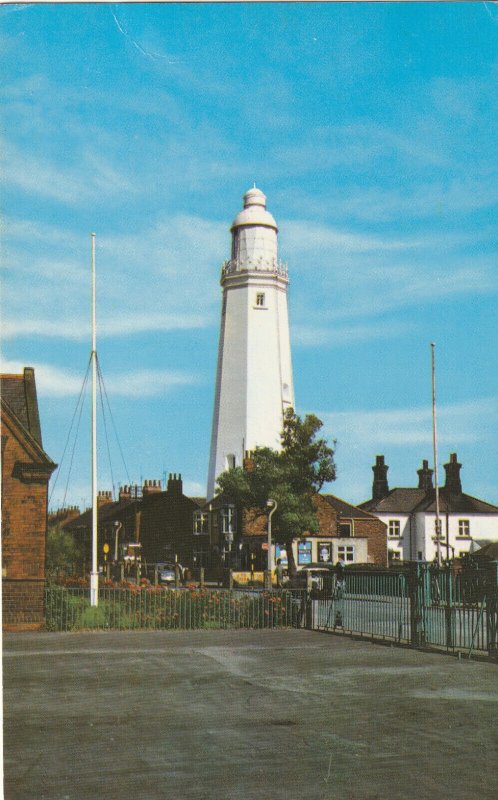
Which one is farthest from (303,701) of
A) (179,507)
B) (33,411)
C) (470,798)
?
(179,507)

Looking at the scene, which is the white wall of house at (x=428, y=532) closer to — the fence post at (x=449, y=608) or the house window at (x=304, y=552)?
the house window at (x=304, y=552)

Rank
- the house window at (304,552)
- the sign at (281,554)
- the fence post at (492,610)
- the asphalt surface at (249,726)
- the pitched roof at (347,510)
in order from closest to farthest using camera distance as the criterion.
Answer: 1. the asphalt surface at (249,726)
2. the fence post at (492,610)
3. the sign at (281,554)
4. the house window at (304,552)
5. the pitched roof at (347,510)

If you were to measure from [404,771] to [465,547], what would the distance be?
231ft

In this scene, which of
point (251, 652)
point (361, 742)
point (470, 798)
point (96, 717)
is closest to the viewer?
point (470, 798)

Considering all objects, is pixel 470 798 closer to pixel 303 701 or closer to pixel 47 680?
pixel 303 701

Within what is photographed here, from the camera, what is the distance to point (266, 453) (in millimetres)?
53844

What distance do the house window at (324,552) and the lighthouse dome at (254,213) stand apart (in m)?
25.5

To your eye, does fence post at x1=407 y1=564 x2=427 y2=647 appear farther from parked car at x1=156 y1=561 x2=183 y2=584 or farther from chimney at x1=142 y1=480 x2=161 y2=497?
chimney at x1=142 y1=480 x2=161 y2=497

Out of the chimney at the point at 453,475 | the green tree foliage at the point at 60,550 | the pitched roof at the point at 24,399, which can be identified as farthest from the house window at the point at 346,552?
the pitched roof at the point at 24,399

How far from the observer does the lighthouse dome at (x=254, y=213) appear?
72.6 m

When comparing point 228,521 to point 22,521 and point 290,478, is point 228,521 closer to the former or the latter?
point 290,478

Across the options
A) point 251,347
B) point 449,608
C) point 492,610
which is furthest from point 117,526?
point 492,610

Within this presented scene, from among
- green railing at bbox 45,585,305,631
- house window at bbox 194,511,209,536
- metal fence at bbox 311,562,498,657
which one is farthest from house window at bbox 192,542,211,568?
metal fence at bbox 311,562,498,657

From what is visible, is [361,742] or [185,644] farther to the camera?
[185,644]
